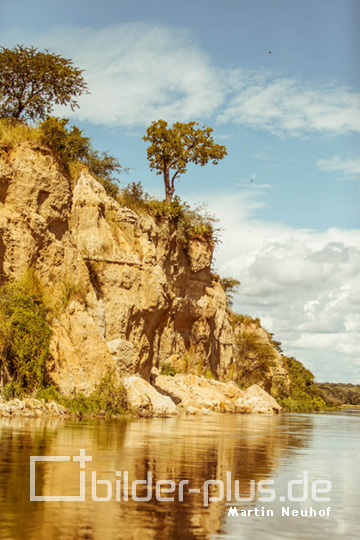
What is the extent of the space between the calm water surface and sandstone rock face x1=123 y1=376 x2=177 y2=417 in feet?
30.4

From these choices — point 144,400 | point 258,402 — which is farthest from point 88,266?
point 258,402

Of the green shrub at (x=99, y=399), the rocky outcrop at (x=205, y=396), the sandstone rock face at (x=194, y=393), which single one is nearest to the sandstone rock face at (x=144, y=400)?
the green shrub at (x=99, y=399)

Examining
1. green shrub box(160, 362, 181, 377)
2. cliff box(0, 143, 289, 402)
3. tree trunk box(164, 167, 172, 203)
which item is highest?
tree trunk box(164, 167, 172, 203)

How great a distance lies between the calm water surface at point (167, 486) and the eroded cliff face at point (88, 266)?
8.97m

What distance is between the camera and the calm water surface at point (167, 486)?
535cm

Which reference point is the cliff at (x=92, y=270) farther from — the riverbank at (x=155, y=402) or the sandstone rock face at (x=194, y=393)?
the sandstone rock face at (x=194, y=393)

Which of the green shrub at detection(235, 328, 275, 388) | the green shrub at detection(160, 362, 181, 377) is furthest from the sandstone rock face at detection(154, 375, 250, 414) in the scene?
the green shrub at detection(235, 328, 275, 388)

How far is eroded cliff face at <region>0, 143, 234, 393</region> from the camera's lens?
74.5ft

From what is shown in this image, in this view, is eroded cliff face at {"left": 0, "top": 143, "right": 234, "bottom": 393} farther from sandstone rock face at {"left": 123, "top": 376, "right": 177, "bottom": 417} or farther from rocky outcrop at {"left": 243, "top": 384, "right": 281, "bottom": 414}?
rocky outcrop at {"left": 243, "top": 384, "right": 281, "bottom": 414}

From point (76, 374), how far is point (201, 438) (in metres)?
7.19

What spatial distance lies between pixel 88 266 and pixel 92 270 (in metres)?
0.23

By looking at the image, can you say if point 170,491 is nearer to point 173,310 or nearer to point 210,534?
point 210,534

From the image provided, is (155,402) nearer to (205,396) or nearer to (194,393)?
(194,393)

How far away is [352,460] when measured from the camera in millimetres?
12008
